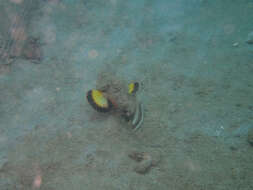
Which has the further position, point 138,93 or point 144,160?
point 138,93

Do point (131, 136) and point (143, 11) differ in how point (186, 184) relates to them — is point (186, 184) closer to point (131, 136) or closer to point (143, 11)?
point (131, 136)

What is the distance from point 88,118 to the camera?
2840 mm

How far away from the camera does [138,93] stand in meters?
3.31

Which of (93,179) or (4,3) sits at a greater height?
(4,3)

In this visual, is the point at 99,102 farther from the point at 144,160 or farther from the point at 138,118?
the point at 144,160

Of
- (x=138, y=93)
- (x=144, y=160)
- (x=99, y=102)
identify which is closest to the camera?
(x=144, y=160)

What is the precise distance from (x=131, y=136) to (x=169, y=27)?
12.4 ft

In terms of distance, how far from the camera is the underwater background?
206 centimetres

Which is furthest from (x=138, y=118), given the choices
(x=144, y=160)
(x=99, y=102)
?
(x=144, y=160)

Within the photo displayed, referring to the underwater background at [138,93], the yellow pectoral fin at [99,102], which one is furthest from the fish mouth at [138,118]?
the yellow pectoral fin at [99,102]

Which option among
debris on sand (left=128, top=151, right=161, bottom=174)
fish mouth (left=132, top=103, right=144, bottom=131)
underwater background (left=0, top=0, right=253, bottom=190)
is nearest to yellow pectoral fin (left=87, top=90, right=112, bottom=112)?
underwater background (left=0, top=0, right=253, bottom=190)

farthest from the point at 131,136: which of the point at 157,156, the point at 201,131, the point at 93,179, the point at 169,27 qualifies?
the point at 169,27

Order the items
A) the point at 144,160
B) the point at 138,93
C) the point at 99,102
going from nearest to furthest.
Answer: the point at 144,160
the point at 99,102
the point at 138,93

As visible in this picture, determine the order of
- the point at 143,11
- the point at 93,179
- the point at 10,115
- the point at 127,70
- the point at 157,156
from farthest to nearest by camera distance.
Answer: the point at 143,11 → the point at 127,70 → the point at 10,115 → the point at 157,156 → the point at 93,179
